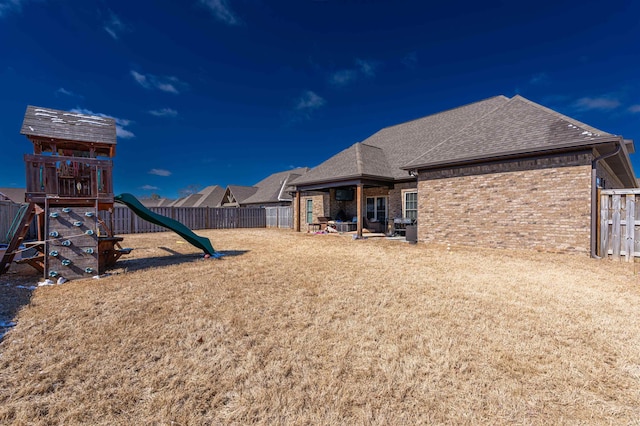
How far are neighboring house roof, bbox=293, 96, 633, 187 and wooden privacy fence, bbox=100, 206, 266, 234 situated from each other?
9.26 m

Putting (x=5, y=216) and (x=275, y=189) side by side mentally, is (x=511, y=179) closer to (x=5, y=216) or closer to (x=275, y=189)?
(x=5, y=216)

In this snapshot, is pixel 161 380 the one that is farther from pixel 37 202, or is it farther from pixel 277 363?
pixel 37 202

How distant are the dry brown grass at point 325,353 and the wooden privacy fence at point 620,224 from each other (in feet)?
10.0

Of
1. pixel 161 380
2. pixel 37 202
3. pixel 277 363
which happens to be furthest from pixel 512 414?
pixel 37 202

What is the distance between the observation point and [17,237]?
19.3 ft

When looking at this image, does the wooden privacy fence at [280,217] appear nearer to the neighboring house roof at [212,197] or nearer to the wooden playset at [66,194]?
the wooden playset at [66,194]

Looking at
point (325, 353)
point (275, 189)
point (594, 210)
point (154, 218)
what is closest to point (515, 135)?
point (594, 210)

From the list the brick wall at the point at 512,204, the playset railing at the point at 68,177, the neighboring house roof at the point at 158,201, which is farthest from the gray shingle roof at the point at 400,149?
the neighboring house roof at the point at 158,201

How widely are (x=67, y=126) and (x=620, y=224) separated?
15.0 meters

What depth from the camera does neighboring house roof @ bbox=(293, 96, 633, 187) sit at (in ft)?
27.2

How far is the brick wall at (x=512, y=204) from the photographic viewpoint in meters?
7.75

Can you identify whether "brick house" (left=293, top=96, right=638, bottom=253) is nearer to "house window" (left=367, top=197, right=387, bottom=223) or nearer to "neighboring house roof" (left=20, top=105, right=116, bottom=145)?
"house window" (left=367, top=197, right=387, bottom=223)

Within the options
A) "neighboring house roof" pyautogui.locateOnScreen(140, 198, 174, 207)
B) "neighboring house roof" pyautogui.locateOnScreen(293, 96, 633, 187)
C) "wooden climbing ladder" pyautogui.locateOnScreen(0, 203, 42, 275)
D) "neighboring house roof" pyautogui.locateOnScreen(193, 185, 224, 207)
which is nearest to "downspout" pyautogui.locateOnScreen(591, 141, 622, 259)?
"neighboring house roof" pyautogui.locateOnScreen(293, 96, 633, 187)

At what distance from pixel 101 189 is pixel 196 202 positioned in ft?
125
